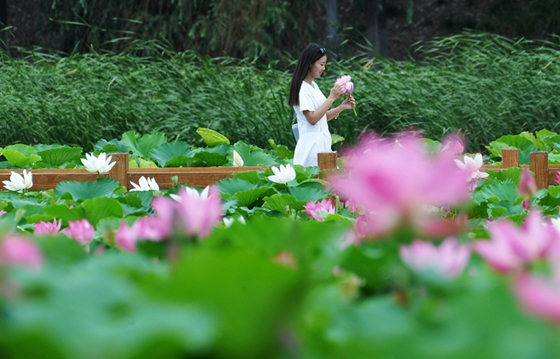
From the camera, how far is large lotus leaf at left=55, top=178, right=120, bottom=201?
2.62 meters

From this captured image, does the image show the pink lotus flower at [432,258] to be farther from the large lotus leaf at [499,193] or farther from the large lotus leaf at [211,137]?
the large lotus leaf at [211,137]

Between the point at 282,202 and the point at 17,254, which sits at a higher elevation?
the point at 17,254

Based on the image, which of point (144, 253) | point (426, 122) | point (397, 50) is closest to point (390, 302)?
point (144, 253)

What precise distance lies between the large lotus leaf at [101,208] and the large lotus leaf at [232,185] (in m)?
1.02

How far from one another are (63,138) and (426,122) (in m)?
2.98

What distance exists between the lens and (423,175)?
21.1 inches

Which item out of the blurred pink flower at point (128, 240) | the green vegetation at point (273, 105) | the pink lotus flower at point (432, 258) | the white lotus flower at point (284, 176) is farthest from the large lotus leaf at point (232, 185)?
the green vegetation at point (273, 105)

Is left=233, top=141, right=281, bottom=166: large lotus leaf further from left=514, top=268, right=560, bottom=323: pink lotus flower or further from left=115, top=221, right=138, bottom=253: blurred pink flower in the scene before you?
left=514, top=268, right=560, bottom=323: pink lotus flower

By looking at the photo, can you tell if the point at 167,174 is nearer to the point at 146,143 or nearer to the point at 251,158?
the point at 251,158

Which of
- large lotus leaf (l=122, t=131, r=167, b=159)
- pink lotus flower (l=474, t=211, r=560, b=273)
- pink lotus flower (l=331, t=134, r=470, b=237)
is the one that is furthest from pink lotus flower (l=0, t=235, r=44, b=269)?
large lotus leaf (l=122, t=131, r=167, b=159)

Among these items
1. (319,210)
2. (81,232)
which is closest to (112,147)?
(319,210)

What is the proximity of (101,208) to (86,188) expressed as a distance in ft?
2.93

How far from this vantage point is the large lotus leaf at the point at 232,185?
2846 millimetres

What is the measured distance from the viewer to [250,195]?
270 centimetres
